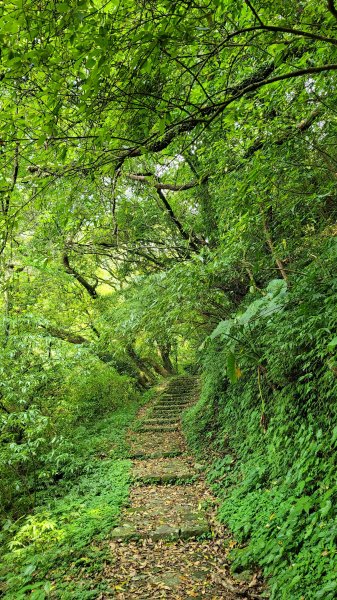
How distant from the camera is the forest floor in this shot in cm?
324

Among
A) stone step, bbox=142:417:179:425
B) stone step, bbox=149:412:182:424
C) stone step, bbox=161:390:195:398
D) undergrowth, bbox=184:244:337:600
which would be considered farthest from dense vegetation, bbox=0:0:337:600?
stone step, bbox=161:390:195:398

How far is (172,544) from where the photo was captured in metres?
4.13

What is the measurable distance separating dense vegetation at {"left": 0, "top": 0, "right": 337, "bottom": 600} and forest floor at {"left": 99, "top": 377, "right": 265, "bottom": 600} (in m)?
0.22

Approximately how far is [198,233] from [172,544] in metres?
5.80

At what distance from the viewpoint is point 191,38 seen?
191 cm

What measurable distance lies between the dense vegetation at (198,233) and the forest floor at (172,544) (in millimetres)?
217

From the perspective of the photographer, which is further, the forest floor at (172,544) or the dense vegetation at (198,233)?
the forest floor at (172,544)

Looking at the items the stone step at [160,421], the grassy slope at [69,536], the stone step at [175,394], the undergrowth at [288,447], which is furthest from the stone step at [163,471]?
the stone step at [175,394]

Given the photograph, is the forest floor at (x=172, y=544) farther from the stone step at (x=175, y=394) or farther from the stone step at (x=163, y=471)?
the stone step at (x=175, y=394)

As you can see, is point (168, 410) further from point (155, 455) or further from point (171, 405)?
point (155, 455)

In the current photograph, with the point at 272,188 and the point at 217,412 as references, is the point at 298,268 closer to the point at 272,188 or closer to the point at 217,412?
the point at 272,188

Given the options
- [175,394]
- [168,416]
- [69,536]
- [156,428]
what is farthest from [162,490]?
[175,394]

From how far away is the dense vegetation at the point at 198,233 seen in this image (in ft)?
7.04

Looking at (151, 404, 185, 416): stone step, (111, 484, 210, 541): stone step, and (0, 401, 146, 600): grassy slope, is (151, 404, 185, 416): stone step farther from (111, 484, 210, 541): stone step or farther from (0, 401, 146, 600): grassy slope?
(111, 484, 210, 541): stone step
